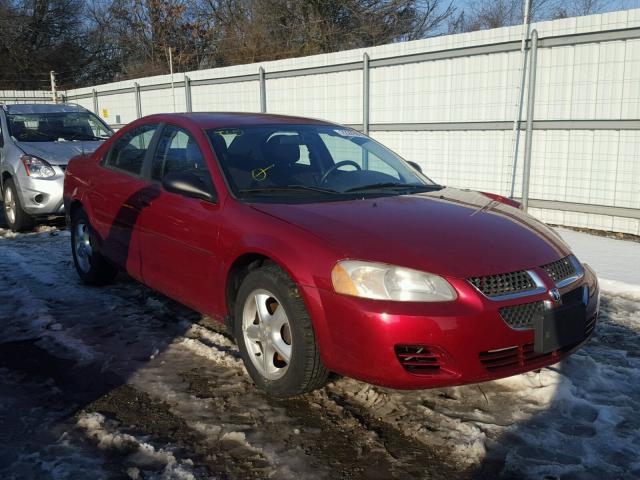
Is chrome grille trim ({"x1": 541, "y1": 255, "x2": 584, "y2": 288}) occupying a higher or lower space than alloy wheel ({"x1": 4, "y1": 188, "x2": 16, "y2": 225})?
higher

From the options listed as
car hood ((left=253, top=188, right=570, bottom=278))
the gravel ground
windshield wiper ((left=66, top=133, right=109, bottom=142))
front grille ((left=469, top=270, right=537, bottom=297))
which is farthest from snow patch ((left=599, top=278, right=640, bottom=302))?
windshield wiper ((left=66, top=133, right=109, bottom=142))

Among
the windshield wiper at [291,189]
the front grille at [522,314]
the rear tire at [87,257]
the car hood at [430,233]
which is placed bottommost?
the rear tire at [87,257]

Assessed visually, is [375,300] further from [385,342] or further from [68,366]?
[68,366]

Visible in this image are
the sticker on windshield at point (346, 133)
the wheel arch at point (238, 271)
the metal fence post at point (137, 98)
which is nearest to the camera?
the wheel arch at point (238, 271)

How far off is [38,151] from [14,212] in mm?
876

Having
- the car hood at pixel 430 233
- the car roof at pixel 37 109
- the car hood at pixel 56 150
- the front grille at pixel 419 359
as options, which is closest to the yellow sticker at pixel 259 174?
the car hood at pixel 430 233

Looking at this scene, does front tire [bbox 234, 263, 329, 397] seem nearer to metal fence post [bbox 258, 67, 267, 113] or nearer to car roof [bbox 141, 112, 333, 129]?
car roof [bbox 141, 112, 333, 129]

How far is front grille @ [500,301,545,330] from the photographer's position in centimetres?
289

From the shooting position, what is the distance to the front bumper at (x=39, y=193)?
773 cm

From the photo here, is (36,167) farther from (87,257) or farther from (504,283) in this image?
(504,283)

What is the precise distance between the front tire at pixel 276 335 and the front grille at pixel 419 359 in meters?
0.46

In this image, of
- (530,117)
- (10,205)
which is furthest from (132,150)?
(530,117)

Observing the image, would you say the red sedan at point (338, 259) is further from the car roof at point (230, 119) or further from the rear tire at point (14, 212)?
the rear tire at point (14, 212)

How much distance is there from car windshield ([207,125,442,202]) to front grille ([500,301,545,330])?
4.18ft
